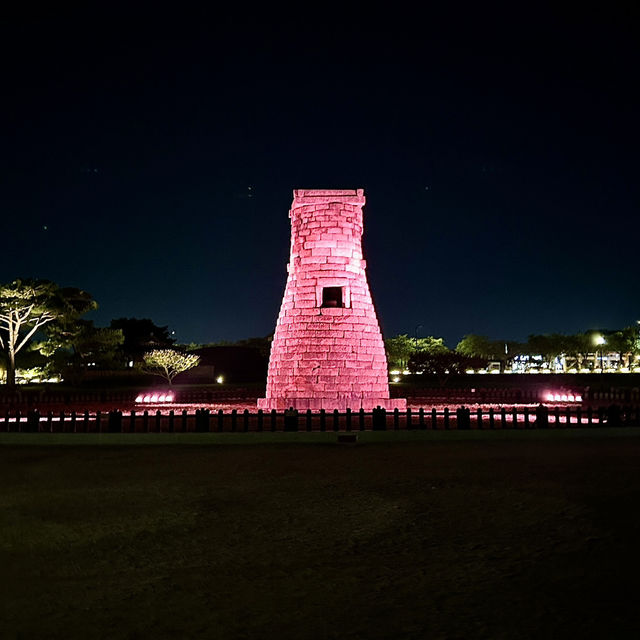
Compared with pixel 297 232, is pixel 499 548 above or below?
below

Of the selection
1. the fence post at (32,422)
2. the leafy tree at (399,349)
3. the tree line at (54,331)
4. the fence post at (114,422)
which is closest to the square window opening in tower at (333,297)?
the fence post at (114,422)

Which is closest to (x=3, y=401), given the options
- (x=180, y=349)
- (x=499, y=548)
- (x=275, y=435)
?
(x=275, y=435)

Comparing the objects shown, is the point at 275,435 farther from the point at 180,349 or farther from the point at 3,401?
the point at 180,349

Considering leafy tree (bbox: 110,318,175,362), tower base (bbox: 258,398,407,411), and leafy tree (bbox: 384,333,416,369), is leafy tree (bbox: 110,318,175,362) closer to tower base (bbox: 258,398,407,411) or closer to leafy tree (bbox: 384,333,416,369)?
leafy tree (bbox: 384,333,416,369)

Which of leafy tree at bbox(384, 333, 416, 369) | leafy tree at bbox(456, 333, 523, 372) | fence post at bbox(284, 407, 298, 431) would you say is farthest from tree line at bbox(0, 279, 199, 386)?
leafy tree at bbox(456, 333, 523, 372)

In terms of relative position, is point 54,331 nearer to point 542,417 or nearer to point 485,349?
point 542,417

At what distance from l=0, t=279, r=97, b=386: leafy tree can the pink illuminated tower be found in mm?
21262

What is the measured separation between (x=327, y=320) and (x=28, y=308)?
24.3 m

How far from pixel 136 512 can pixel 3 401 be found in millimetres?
21805

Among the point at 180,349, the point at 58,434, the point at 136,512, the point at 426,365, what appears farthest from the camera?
the point at 180,349

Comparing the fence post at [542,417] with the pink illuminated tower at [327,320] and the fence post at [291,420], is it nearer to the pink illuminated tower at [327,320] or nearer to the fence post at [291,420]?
the fence post at [291,420]

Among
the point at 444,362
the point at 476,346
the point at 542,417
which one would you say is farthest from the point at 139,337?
the point at 542,417

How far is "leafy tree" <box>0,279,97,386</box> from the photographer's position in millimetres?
35469

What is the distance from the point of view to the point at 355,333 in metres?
20.7
